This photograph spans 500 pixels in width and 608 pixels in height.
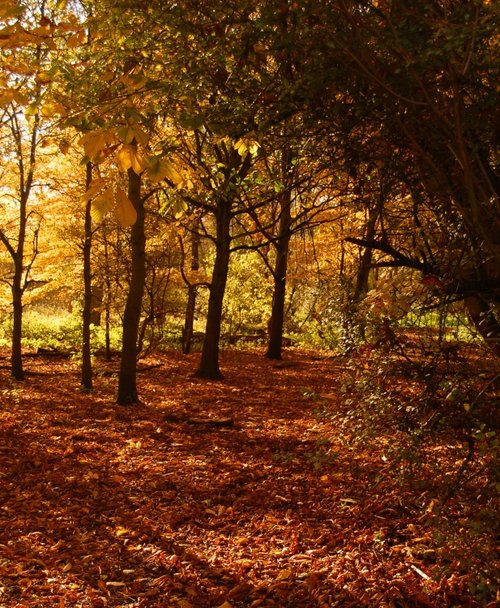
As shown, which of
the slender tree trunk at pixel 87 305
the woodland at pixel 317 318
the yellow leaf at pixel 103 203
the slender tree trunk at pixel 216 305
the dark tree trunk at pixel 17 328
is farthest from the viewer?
the dark tree trunk at pixel 17 328

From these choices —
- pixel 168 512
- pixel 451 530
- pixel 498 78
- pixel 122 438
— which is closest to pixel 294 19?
pixel 498 78

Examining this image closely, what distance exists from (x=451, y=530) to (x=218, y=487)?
8.97 ft

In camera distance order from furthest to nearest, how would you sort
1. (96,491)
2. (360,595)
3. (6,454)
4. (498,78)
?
1. (6,454)
2. (96,491)
3. (360,595)
4. (498,78)

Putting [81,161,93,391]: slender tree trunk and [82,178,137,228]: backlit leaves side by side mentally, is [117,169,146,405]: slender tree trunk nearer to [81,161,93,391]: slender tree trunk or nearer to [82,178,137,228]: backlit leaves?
[81,161,93,391]: slender tree trunk

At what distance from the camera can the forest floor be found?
3.12m

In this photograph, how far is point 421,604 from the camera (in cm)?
296

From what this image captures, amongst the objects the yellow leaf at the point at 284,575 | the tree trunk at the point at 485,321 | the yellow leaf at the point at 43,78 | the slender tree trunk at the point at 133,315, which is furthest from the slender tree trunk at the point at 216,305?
the yellow leaf at the point at 43,78

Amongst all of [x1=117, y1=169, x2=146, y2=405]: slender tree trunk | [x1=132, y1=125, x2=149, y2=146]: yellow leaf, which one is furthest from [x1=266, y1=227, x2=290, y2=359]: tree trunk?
[x1=132, y1=125, x2=149, y2=146]: yellow leaf

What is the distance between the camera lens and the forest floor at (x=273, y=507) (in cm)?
312

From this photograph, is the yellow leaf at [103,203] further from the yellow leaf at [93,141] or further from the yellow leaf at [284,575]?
the yellow leaf at [284,575]

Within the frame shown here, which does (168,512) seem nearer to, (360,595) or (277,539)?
(277,539)

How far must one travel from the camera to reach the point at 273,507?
15.0 ft

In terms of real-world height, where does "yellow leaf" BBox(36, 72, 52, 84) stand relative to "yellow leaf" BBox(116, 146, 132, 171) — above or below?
above

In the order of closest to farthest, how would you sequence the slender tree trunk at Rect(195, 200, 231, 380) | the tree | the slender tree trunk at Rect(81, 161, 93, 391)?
the tree → the slender tree trunk at Rect(81, 161, 93, 391) → the slender tree trunk at Rect(195, 200, 231, 380)
